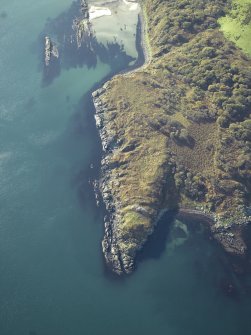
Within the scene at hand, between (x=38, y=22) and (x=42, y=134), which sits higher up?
(x=38, y=22)

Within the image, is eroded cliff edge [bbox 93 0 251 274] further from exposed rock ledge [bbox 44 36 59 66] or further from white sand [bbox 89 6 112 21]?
white sand [bbox 89 6 112 21]

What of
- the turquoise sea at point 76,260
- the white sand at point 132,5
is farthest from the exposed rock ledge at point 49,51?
the white sand at point 132,5

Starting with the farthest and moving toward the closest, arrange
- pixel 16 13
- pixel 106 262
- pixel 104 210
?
1. pixel 16 13
2. pixel 104 210
3. pixel 106 262

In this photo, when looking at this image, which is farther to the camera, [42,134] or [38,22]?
[38,22]

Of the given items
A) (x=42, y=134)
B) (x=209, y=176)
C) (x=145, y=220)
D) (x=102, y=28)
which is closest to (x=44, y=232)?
(x=145, y=220)

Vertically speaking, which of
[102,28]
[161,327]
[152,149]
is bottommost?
[161,327]

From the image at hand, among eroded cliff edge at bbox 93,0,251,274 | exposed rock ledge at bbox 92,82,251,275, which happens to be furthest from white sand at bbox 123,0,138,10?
exposed rock ledge at bbox 92,82,251,275

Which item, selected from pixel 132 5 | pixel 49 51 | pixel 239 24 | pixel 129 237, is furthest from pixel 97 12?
pixel 129 237

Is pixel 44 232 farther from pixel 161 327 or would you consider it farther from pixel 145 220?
pixel 161 327
